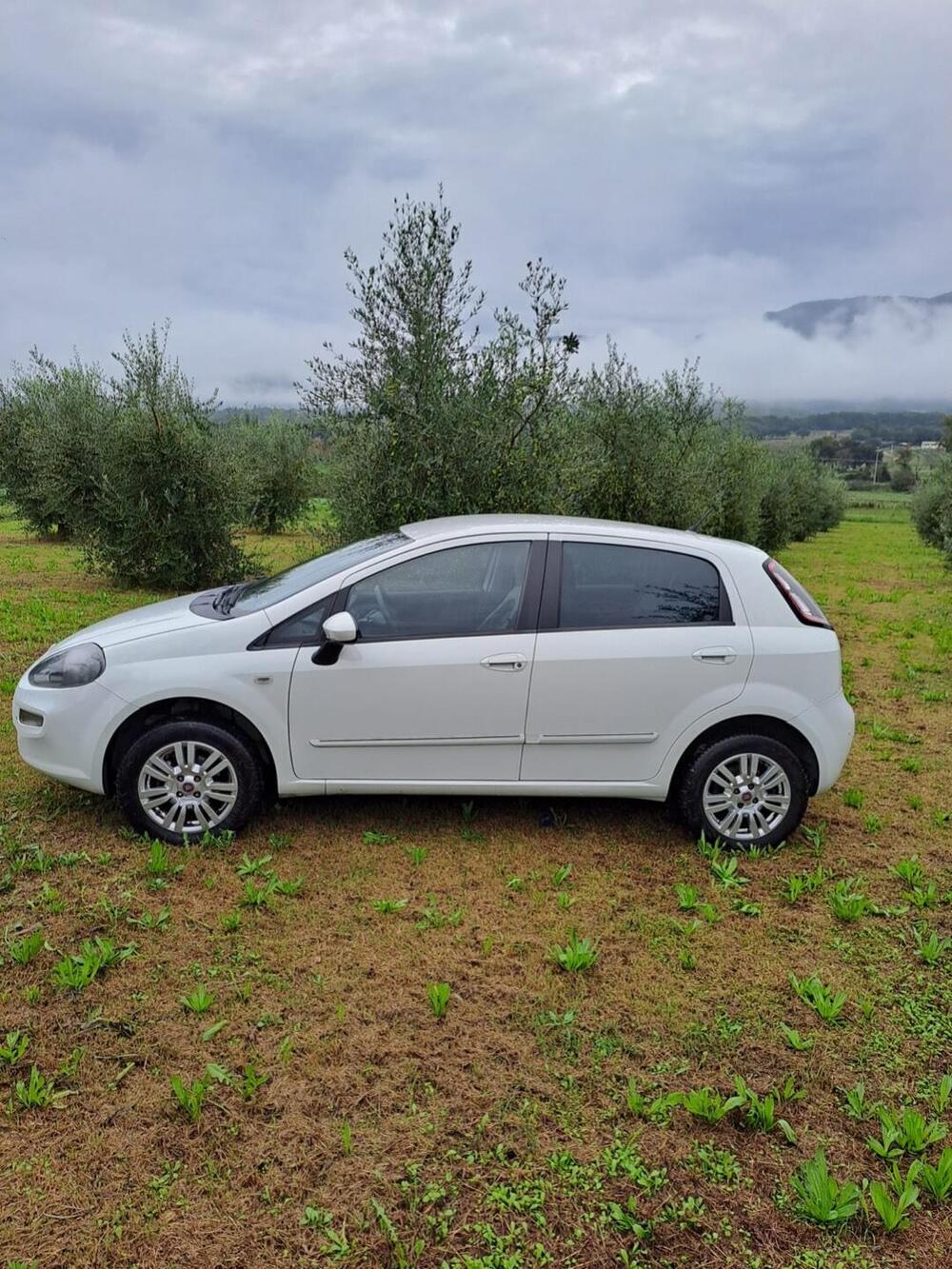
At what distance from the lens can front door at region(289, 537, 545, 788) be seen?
3996mm

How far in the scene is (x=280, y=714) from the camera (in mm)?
4008

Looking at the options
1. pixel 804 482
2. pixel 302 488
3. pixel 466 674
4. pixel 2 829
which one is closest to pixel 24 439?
pixel 302 488

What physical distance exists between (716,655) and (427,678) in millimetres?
1419

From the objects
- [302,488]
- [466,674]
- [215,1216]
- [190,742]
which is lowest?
[215,1216]

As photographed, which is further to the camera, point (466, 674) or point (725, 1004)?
point (466, 674)

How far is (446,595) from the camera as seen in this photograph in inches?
165

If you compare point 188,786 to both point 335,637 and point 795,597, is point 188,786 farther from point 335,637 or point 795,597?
point 795,597

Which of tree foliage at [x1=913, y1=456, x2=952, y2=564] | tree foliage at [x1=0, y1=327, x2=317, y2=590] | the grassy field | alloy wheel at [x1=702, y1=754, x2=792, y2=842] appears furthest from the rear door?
tree foliage at [x1=913, y1=456, x2=952, y2=564]

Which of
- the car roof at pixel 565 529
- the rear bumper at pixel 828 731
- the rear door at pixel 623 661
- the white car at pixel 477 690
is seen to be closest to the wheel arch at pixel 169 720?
the white car at pixel 477 690

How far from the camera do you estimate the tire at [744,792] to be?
4160mm

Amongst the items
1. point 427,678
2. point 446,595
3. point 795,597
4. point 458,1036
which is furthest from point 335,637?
point 795,597

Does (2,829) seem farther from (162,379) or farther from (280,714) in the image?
(162,379)

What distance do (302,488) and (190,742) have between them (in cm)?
2038

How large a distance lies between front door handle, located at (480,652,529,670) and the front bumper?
176cm
